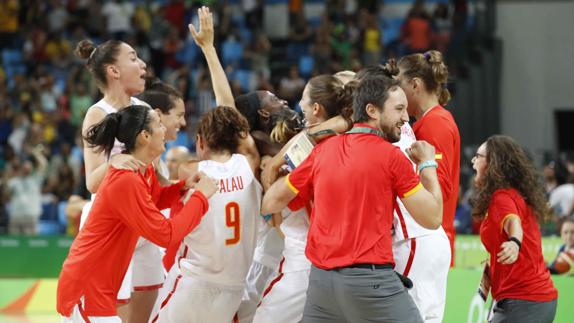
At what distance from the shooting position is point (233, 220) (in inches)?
216

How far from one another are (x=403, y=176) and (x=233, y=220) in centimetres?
119

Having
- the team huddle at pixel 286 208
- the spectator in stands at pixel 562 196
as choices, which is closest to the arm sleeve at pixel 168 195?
the team huddle at pixel 286 208

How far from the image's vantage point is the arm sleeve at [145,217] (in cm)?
505

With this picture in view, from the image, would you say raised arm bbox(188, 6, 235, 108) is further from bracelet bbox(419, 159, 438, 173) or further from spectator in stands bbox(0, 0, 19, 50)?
spectator in stands bbox(0, 0, 19, 50)

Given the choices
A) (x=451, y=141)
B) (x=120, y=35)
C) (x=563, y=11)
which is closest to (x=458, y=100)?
(x=563, y=11)

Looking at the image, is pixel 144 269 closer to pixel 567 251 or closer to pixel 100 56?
pixel 100 56

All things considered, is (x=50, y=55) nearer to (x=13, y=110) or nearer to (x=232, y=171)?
(x=13, y=110)

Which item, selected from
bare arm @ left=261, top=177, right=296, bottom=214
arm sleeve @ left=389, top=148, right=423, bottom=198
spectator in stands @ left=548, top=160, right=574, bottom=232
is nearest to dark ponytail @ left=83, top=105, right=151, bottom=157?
bare arm @ left=261, top=177, right=296, bottom=214

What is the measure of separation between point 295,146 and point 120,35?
15.3 meters

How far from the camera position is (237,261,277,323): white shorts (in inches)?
233

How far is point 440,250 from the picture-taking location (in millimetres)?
5309

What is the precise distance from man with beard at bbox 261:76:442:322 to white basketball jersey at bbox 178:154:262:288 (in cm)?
69

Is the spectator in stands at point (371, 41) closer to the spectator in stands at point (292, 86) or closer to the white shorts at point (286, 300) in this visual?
the spectator in stands at point (292, 86)

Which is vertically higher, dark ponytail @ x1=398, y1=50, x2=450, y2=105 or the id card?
dark ponytail @ x1=398, y1=50, x2=450, y2=105
